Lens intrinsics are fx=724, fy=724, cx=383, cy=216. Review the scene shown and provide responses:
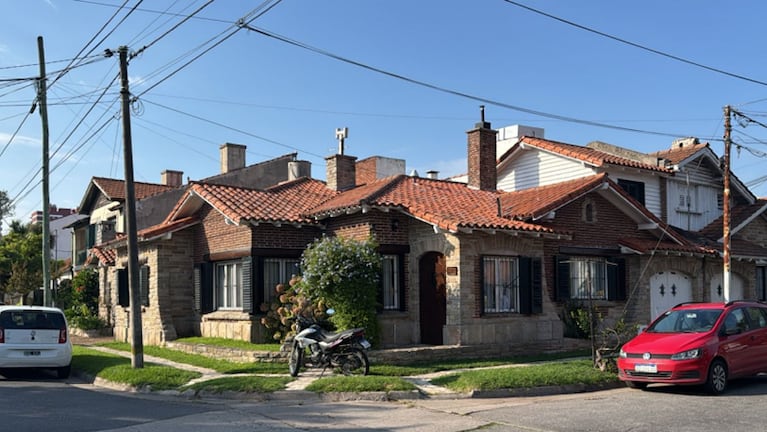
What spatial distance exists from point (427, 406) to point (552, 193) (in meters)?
9.97

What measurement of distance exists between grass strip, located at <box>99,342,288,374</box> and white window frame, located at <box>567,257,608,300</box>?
8706mm

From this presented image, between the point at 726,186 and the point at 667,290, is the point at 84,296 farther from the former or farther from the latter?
the point at 726,186

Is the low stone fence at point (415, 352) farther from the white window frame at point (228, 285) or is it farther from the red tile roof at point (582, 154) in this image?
the red tile roof at point (582, 154)

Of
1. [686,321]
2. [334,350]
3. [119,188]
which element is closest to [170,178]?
[119,188]

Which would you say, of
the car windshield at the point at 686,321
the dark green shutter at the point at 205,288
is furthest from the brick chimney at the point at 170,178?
the car windshield at the point at 686,321

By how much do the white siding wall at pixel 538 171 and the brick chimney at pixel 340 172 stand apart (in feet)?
23.2

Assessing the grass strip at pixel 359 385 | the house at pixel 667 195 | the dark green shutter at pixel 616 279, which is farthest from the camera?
the house at pixel 667 195

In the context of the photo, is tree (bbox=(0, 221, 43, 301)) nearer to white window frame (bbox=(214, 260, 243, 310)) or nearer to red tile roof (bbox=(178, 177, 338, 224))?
white window frame (bbox=(214, 260, 243, 310))

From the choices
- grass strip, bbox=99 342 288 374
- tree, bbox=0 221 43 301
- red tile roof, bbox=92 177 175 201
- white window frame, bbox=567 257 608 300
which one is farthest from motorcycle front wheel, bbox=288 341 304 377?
tree, bbox=0 221 43 301

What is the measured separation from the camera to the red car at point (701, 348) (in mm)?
12188

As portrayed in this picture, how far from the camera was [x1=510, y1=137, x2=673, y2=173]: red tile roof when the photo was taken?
23406 mm

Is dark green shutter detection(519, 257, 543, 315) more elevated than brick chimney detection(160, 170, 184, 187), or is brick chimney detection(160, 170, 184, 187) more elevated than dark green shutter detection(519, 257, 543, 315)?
brick chimney detection(160, 170, 184, 187)

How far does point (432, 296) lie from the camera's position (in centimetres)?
1841

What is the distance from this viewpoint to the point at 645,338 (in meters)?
13.3
